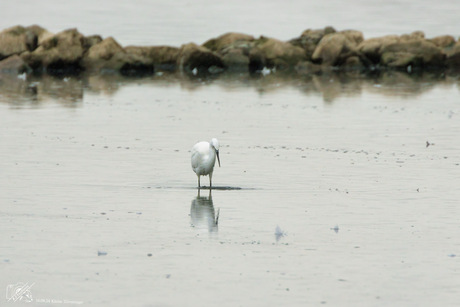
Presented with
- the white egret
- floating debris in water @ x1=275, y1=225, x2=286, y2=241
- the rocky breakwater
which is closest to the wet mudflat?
floating debris in water @ x1=275, y1=225, x2=286, y2=241

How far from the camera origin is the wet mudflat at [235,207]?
34.9 ft

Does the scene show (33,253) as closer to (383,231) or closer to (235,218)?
(235,218)

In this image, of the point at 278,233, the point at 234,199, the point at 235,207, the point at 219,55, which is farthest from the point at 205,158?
the point at 219,55

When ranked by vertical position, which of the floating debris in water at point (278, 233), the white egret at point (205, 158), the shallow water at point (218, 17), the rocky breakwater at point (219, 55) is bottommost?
the floating debris in water at point (278, 233)

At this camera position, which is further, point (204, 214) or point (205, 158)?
point (205, 158)

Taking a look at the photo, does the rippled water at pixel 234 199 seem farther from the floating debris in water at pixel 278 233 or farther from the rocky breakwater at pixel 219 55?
the rocky breakwater at pixel 219 55

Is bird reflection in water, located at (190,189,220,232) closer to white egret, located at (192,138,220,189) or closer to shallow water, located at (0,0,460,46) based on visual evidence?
white egret, located at (192,138,220,189)

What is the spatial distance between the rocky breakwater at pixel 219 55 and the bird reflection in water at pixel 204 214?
3090cm

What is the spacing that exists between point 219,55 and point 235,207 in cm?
3512

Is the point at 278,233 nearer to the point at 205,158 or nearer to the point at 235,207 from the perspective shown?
the point at 235,207

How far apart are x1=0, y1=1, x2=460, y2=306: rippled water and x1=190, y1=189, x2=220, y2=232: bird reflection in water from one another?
0.09 feet

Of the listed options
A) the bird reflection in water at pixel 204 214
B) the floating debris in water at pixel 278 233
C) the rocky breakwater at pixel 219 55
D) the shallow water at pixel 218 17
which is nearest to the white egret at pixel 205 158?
the bird reflection in water at pixel 204 214

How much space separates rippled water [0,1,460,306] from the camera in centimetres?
1067

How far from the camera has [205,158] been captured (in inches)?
646
